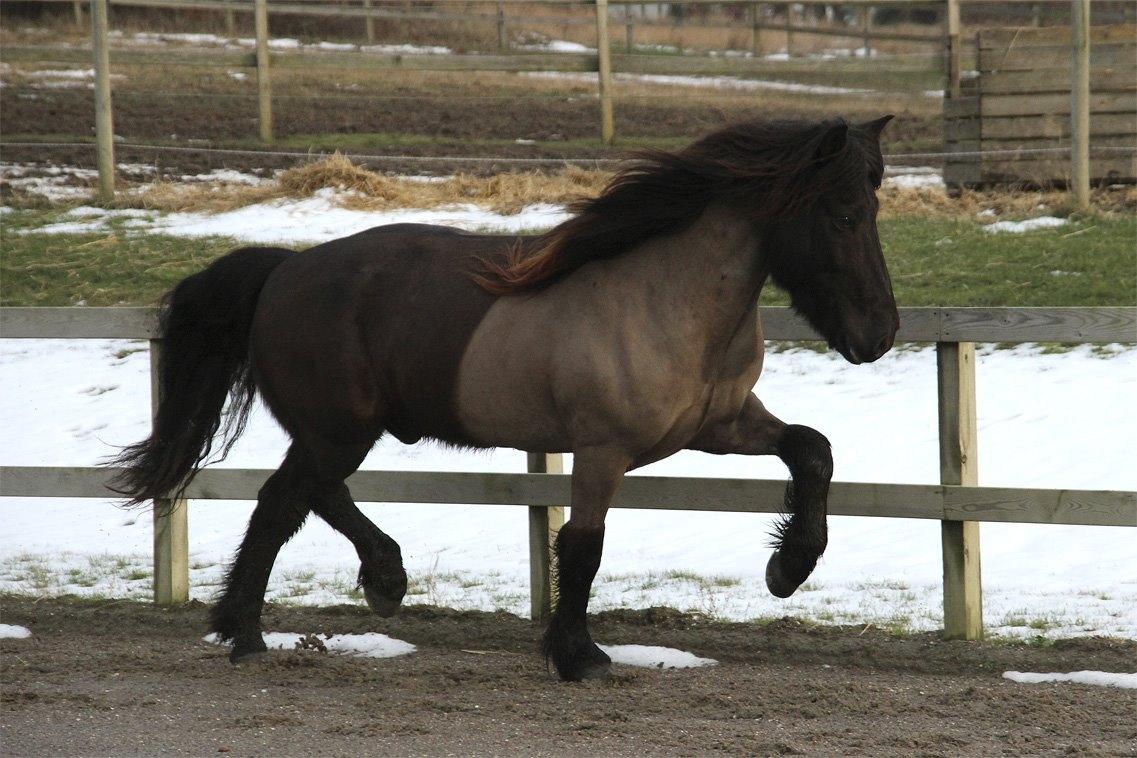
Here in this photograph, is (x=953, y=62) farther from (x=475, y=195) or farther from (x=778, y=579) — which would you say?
(x=778, y=579)

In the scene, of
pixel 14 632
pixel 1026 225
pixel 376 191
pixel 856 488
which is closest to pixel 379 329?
pixel 856 488

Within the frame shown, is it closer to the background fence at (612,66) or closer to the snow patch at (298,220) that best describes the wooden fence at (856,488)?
the snow patch at (298,220)

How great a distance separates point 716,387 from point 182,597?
2791mm

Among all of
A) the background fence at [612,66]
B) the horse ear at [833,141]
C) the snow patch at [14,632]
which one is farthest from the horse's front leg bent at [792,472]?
the background fence at [612,66]

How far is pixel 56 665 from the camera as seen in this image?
5004 mm

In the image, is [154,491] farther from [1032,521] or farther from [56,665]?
[1032,521]

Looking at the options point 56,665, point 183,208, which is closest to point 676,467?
point 56,665

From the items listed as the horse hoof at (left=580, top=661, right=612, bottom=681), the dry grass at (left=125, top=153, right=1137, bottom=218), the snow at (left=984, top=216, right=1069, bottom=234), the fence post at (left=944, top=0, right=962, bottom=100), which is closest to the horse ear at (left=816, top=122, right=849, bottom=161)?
the horse hoof at (left=580, top=661, right=612, bottom=681)

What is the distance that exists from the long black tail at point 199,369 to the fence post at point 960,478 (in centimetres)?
263

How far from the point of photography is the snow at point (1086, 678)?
4516 millimetres

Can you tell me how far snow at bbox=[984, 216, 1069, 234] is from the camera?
10.5 meters

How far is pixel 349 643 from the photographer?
529 cm

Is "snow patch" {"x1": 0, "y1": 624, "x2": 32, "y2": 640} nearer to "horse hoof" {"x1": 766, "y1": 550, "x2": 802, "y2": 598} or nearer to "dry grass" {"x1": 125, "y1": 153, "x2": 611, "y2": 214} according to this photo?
"horse hoof" {"x1": 766, "y1": 550, "x2": 802, "y2": 598}

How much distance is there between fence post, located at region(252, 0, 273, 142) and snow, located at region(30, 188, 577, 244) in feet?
8.75
